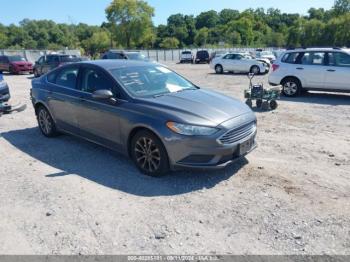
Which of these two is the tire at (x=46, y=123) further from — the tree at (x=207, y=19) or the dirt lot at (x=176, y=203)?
the tree at (x=207, y=19)

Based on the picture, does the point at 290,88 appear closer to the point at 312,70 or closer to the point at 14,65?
the point at 312,70

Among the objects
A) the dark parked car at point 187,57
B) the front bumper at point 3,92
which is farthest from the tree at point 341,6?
the front bumper at point 3,92

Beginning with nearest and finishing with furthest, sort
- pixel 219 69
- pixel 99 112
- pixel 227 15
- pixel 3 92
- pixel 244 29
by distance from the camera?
pixel 99 112 → pixel 3 92 → pixel 219 69 → pixel 244 29 → pixel 227 15

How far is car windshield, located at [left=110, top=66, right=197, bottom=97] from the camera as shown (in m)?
5.36

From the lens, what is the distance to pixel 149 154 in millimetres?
4902

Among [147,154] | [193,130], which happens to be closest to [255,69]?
[147,154]

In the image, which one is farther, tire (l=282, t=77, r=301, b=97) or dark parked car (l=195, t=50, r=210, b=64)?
dark parked car (l=195, t=50, r=210, b=64)

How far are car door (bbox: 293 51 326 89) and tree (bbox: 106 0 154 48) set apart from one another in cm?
6184

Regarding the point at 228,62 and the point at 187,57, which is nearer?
the point at 228,62

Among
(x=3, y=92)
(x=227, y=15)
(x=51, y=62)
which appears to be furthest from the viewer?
(x=227, y=15)

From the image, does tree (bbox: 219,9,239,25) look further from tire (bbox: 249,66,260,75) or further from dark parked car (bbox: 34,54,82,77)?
dark parked car (bbox: 34,54,82,77)

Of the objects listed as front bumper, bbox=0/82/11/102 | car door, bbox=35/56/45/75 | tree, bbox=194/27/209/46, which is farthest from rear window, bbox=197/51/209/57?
tree, bbox=194/27/209/46

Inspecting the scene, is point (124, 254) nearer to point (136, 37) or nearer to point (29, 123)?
point (29, 123)

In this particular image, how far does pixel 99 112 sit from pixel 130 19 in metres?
68.9
